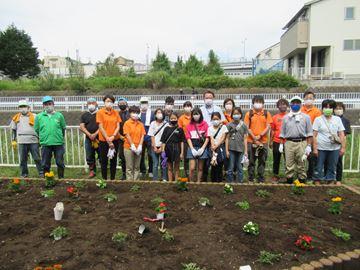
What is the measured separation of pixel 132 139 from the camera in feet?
20.6

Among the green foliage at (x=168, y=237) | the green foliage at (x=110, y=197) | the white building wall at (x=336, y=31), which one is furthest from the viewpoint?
the white building wall at (x=336, y=31)

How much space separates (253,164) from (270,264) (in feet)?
11.7

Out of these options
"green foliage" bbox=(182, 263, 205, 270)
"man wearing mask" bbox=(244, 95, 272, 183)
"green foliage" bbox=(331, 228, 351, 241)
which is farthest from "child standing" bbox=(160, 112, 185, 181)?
"green foliage" bbox=(182, 263, 205, 270)

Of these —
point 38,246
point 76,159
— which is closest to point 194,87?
point 76,159

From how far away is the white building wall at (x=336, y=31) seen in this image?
26391 millimetres

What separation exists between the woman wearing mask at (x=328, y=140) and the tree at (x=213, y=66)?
80.1ft

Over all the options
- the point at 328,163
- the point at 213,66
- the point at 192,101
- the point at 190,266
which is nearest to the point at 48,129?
the point at 190,266

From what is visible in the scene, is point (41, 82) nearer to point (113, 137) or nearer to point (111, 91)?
point (111, 91)

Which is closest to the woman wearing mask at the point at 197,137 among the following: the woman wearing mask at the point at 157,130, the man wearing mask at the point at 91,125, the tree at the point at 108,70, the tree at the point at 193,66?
the woman wearing mask at the point at 157,130

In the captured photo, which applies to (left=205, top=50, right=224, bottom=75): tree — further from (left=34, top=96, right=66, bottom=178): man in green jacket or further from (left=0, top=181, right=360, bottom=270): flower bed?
(left=0, top=181, right=360, bottom=270): flower bed

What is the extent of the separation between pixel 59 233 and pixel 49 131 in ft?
11.1

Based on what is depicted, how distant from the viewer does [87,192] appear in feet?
16.8

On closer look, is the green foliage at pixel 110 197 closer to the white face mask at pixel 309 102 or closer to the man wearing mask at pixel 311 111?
the man wearing mask at pixel 311 111

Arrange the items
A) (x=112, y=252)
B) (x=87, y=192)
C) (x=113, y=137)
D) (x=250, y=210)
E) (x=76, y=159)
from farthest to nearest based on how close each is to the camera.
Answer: (x=76, y=159) → (x=113, y=137) → (x=87, y=192) → (x=250, y=210) → (x=112, y=252)
